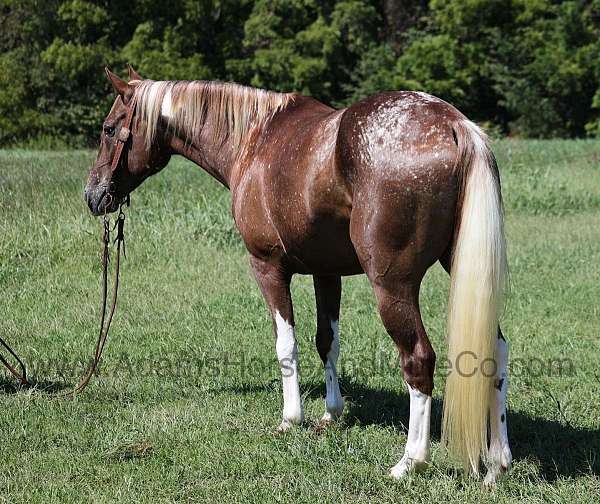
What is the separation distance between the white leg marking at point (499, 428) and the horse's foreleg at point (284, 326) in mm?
1183

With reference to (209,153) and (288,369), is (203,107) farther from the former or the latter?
(288,369)

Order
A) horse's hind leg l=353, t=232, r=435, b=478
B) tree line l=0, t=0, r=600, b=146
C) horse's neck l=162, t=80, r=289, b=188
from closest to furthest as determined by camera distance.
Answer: horse's hind leg l=353, t=232, r=435, b=478
horse's neck l=162, t=80, r=289, b=188
tree line l=0, t=0, r=600, b=146

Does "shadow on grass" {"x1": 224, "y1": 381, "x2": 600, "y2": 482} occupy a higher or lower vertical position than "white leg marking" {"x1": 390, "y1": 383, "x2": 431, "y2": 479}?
lower

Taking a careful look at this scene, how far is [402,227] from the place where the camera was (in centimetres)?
362

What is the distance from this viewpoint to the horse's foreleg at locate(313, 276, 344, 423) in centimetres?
478

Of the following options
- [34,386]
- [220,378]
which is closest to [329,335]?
[220,378]

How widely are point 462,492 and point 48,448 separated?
2.10 metres

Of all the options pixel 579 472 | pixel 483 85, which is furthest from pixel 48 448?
pixel 483 85

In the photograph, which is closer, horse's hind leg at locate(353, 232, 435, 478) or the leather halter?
horse's hind leg at locate(353, 232, 435, 478)

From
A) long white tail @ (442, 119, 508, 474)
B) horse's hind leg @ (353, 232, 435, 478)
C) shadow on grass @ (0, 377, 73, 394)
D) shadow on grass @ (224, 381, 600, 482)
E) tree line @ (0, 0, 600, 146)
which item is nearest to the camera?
long white tail @ (442, 119, 508, 474)

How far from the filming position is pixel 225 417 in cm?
480

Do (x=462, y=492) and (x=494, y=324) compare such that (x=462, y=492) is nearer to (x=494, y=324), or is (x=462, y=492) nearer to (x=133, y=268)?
(x=494, y=324)

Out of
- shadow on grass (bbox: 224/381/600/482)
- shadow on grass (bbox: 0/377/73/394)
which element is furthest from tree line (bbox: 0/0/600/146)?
shadow on grass (bbox: 224/381/600/482)

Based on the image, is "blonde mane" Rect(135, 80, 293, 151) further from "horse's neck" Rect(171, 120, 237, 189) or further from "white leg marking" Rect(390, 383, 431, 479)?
"white leg marking" Rect(390, 383, 431, 479)
